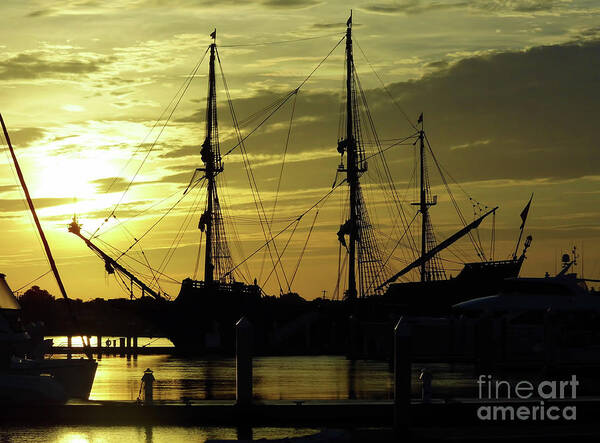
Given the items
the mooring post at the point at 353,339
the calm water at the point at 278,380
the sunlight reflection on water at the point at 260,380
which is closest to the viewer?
the calm water at the point at 278,380

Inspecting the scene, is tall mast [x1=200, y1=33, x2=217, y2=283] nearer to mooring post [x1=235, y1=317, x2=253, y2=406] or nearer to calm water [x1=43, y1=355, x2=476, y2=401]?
calm water [x1=43, y1=355, x2=476, y2=401]

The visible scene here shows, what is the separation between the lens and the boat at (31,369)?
35.1 metres

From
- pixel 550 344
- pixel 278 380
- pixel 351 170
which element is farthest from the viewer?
pixel 351 170

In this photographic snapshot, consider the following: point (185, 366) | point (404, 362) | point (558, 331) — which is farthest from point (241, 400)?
point (185, 366)

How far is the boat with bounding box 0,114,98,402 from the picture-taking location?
35112 mm

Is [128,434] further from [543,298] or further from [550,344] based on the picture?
[543,298]

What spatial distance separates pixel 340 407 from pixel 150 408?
18.6 ft

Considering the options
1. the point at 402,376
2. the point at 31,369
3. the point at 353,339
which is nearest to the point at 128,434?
the point at 31,369

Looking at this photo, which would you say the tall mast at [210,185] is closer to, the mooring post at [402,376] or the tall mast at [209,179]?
the tall mast at [209,179]

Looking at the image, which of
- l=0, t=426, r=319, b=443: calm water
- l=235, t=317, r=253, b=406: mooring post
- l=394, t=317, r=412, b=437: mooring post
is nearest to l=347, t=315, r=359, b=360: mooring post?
l=235, t=317, r=253, b=406: mooring post

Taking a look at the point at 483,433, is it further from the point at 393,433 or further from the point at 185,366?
the point at 185,366

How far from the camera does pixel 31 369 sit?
3644 centimetres

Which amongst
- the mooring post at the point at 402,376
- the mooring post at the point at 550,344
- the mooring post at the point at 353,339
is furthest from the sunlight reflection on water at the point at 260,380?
the mooring post at the point at 402,376

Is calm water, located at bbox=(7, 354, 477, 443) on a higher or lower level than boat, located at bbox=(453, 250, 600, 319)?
lower
